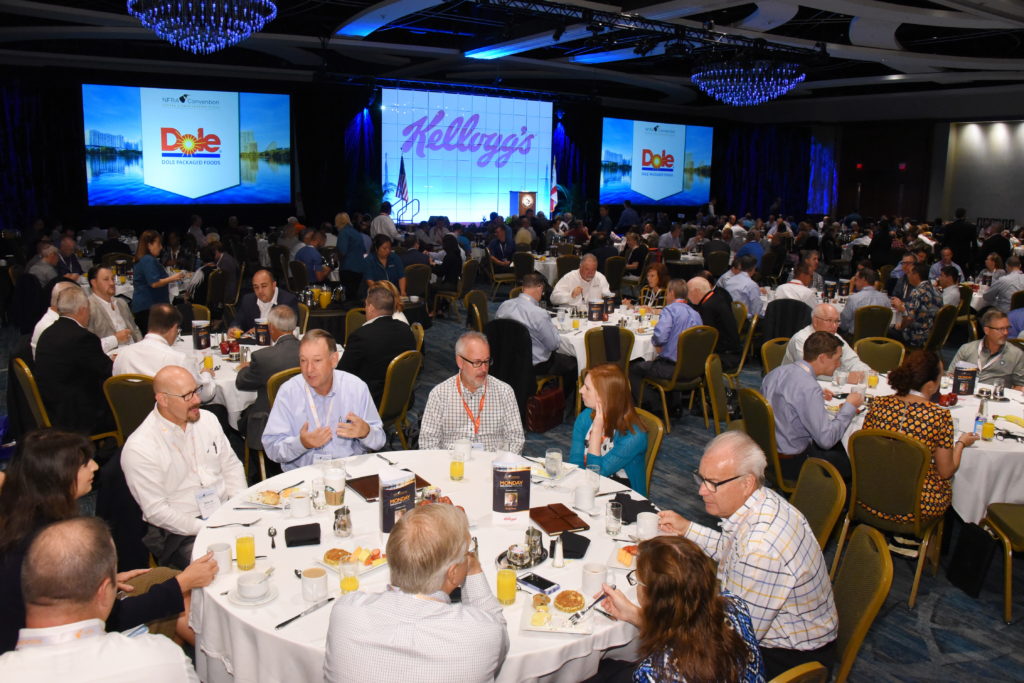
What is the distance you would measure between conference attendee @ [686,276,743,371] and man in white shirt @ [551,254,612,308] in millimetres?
1446

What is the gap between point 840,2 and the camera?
1092cm

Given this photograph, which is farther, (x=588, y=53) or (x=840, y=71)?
(x=840, y=71)

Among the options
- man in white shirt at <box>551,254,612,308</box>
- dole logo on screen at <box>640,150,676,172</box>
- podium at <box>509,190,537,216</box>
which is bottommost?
man in white shirt at <box>551,254,612,308</box>

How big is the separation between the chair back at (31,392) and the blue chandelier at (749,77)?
35.3 ft

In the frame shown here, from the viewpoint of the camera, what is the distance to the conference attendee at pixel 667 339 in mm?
6820

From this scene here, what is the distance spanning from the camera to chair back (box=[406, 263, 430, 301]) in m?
9.98

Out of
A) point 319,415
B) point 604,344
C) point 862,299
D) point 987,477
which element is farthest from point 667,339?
point 319,415

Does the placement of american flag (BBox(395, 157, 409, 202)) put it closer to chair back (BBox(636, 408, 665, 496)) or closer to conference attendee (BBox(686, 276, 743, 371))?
conference attendee (BBox(686, 276, 743, 371))

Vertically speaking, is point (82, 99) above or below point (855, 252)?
above

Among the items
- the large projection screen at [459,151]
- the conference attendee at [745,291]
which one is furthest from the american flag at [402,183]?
the conference attendee at [745,291]

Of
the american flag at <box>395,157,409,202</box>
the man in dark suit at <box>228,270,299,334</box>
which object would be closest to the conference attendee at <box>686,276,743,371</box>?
the man in dark suit at <box>228,270,299,334</box>

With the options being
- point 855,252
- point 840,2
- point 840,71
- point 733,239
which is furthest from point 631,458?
point 840,71

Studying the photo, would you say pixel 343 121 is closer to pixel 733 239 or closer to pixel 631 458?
pixel 733 239

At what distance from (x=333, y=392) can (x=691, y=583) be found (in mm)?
2656
